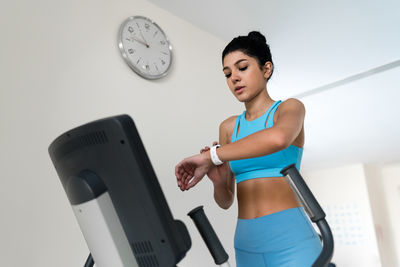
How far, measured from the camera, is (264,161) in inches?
46.3

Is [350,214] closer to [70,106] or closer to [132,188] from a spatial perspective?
[70,106]

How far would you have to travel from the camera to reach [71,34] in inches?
73.1

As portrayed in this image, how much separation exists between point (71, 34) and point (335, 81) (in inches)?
116

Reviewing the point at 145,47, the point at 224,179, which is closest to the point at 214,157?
the point at 224,179

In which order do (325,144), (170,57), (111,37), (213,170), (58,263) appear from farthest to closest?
(325,144)
(170,57)
(111,37)
(58,263)
(213,170)

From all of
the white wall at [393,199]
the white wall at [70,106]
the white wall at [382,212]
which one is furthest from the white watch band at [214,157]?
the white wall at [393,199]

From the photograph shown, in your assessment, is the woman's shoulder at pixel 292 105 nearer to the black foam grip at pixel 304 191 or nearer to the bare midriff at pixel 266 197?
the bare midriff at pixel 266 197

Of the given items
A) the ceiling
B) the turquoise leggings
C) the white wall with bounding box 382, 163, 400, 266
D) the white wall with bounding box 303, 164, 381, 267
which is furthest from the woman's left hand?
the white wall with bounding box 382, 163, 400, 266

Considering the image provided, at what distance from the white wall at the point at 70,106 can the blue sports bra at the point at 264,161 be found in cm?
85

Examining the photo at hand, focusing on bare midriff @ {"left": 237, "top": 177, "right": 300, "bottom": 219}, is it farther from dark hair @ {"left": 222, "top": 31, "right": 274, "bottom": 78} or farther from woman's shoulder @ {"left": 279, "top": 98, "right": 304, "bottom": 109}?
dark hair @ {"left": 222, "top": 31, "right": 274, "bottom": 78}

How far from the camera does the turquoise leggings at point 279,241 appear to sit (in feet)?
3.42

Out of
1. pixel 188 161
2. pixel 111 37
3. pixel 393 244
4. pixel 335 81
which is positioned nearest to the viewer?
pixel 188 161

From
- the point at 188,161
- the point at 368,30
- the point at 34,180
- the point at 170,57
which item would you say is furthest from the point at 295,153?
the point at 368,30

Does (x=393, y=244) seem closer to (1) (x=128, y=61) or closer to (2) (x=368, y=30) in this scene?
(2) (x=368, y=30)
